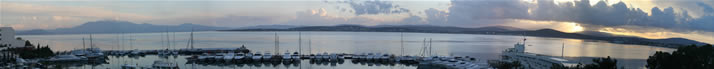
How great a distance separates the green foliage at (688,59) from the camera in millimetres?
12258

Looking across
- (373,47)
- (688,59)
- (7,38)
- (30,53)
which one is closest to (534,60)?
(688,59)

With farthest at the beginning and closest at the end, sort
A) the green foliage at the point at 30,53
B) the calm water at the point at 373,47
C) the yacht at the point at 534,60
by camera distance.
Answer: the calm water at the point at 373,47, the green foliage at the point at 30,53, the yacht at the point at 534,60

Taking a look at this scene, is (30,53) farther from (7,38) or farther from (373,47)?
(373,47)

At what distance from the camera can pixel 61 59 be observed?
65.7 ft

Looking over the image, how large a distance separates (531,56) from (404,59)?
6.14m

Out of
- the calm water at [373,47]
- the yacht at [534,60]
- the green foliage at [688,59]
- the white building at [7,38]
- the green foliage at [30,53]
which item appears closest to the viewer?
the green foliage at [688,59]

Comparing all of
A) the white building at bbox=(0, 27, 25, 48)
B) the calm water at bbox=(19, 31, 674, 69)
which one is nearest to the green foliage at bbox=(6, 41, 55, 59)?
the white building at bbox=(0, 27, 25, 48)

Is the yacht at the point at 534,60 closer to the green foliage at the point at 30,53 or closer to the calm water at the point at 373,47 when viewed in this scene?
the calm water at the point at 373,47

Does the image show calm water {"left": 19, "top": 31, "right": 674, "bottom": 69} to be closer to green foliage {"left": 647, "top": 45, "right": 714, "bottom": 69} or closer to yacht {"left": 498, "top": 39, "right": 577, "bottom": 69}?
yacht {"left": 498, "top": 39, "right": 577, "bottom": 69}

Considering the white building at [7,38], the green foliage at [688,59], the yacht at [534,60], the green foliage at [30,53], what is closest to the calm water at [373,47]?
the green foliage at [30,53]

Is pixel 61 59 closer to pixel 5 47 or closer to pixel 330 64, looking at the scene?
pixel 5 47

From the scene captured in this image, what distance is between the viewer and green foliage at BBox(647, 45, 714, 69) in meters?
12.3

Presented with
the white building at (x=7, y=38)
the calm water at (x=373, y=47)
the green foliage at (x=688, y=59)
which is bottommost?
the calm water at (x=373, y=47)

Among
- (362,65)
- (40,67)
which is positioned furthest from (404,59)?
(40,67)
